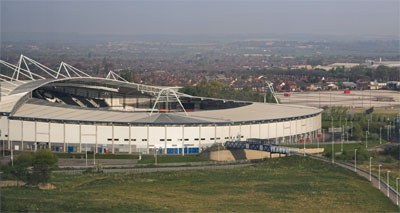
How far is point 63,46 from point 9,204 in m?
119

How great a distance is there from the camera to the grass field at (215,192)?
22.9m

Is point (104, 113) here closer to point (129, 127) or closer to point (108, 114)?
point (108, 114)

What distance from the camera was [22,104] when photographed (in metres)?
39.0

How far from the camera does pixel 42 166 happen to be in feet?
94.5

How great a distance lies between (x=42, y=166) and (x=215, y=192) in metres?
6.23

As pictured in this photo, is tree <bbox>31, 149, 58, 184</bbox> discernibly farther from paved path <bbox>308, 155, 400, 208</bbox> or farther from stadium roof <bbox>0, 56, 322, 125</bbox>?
paved path <bbox>308, 155, 400, 208</bbox>

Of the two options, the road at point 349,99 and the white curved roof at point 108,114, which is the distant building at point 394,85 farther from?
the white curved roof at point 108,114

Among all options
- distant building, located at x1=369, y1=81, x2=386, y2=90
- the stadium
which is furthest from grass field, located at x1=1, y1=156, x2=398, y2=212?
distant building, located at x1=369, y1=81, x2=386, y2=90

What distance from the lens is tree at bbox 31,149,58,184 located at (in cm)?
2755

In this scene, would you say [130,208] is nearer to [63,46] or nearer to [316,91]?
[316,91]

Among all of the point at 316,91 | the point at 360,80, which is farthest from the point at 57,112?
the point at 360,80

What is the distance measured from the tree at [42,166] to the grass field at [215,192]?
43cm

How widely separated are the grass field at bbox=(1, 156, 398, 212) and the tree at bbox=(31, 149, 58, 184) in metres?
0.43

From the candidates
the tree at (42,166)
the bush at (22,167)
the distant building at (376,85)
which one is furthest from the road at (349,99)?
the tree at (42,166)
